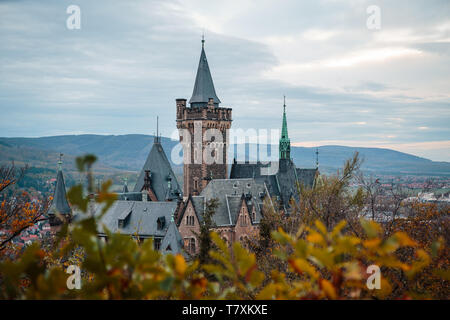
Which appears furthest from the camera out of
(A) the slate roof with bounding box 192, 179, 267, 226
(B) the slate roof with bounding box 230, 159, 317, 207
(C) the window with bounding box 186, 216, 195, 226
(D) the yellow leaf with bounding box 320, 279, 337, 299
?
(B) the slate roof with bounding box 230, 159, 317, 207

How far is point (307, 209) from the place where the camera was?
979 inches

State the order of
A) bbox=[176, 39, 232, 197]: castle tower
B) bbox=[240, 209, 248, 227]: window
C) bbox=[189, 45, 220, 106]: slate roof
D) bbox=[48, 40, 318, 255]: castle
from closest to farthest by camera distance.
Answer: bbox=[240, 209, 248, 227]: window, bbox=[48, 40, 318, 255]: castle, bbox=[176, 39, 232, 197]: castle tower, bbox=[189, 45, 220, 106]: slate roof

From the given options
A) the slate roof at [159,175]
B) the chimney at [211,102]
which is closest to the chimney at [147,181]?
the slate roof at [159,175]

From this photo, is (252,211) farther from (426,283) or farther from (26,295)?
(26,295)

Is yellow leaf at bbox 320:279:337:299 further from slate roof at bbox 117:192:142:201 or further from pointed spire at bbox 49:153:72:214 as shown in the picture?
slate roof at bbox 117:192:142:201

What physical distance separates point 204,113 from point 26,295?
56.7 meters

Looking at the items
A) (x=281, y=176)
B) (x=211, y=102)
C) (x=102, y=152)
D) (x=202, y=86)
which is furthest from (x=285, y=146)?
(x=102, y=152)

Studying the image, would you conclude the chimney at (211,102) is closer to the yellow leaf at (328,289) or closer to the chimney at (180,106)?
the chimney at (180,106)

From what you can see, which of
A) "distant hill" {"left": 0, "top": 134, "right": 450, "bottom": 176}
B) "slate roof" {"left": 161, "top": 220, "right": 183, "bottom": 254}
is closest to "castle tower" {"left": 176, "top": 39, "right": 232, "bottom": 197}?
"slate roof" {"left": 161, "top": 220, "right": 183, "bottom": 254}

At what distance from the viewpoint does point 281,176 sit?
185ft

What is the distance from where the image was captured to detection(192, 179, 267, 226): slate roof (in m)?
45.3

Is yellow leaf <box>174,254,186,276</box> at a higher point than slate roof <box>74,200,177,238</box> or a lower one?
higher
